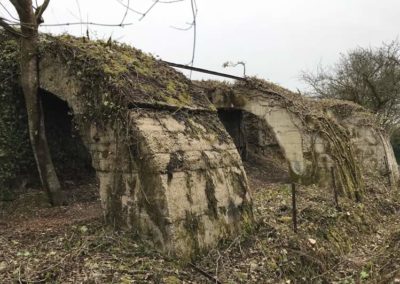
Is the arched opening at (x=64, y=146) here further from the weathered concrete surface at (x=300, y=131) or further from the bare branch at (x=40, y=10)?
the weathered concrete surface at (x=300, y=131)

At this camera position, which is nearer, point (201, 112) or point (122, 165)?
point (122, 165)

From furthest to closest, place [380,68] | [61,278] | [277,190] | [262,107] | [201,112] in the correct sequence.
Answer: [380,68], [262,107], [277,190], [201,112], [61,278]

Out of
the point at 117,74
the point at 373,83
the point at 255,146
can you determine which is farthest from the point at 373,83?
the point at 117,74

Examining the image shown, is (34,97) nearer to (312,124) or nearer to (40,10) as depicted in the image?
(40,10)

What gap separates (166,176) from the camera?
A: 19.2ft

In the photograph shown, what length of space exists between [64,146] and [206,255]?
4.63 meters

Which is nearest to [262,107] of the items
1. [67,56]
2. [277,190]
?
[277,190]

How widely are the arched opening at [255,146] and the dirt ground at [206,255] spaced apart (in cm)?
519

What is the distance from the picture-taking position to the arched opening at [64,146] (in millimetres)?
9133

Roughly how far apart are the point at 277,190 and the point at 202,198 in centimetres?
488

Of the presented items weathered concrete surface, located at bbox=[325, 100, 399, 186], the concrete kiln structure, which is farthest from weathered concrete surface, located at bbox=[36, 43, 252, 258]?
weathered concrete surface, located at bbox=[325, 100, 399, 186]

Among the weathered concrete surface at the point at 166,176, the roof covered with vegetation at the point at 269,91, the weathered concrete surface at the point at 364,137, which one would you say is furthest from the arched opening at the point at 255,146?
the weathered concrete surface at the point at 166,176

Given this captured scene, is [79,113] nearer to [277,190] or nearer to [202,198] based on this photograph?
[202,198]

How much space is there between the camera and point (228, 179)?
695cm
